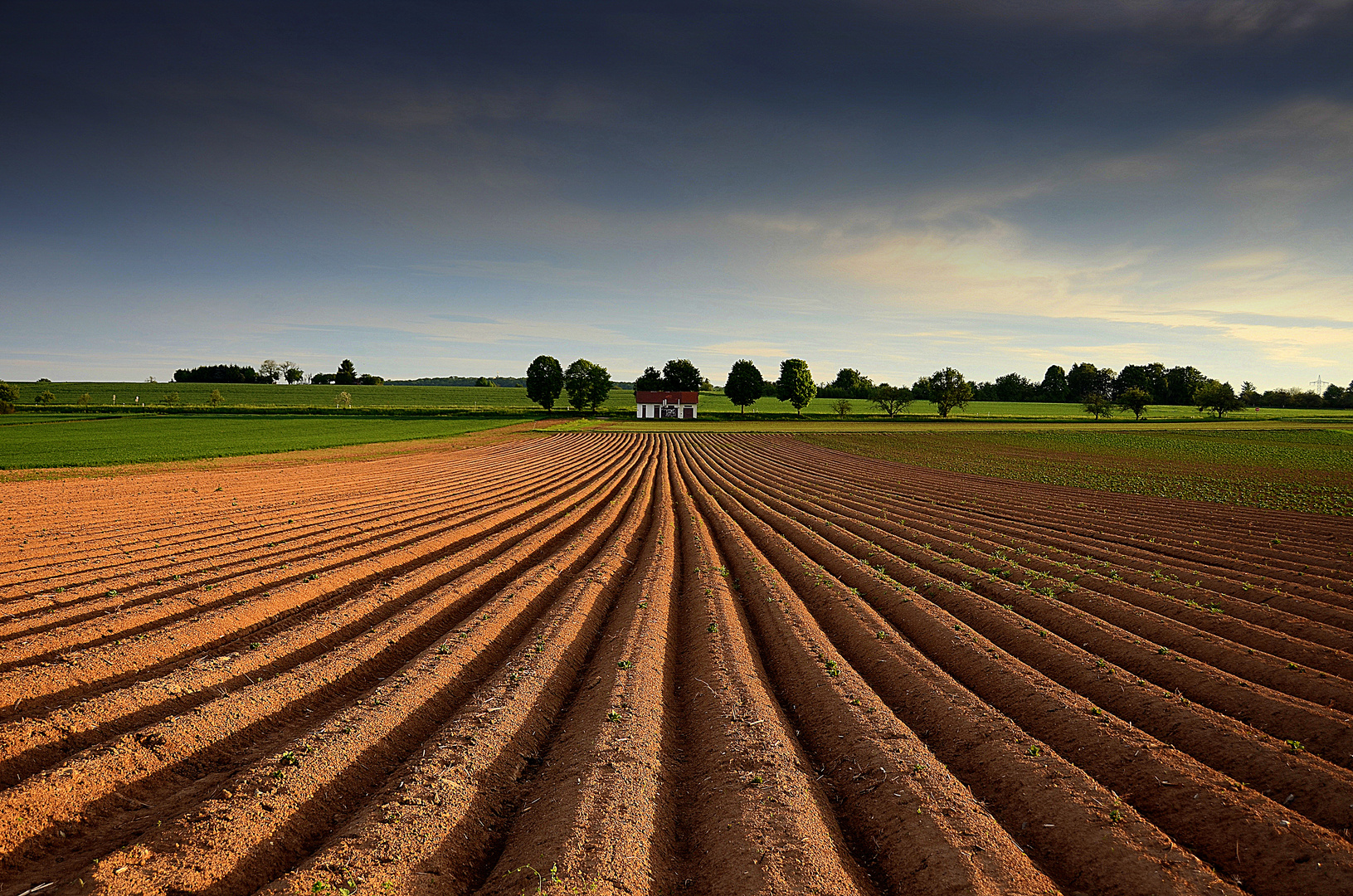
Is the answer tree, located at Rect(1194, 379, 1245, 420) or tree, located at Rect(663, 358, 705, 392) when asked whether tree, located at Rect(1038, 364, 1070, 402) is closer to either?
tree, located at Rect(1194, 379, 1245, 420)

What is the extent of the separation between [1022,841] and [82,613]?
1129 cm

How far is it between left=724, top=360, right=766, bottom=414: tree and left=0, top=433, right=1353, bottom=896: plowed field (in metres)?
88.9

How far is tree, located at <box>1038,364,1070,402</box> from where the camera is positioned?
501 feet

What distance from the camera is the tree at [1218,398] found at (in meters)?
95.9

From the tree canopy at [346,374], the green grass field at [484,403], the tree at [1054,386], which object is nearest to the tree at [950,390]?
the green grass field at [484,403]

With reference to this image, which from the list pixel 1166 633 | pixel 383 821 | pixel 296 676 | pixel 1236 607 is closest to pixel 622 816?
pixel 383 821

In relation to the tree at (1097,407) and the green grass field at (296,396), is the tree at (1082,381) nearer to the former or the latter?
the tree at (1097,407)

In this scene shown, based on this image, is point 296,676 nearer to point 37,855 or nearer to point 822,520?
point 37,855

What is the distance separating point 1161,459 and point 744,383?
66.7 meters

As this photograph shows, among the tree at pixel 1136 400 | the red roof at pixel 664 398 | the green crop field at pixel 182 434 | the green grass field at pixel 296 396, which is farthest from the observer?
the green grass field at pixel 296 396

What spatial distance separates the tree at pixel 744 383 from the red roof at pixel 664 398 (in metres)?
12.3

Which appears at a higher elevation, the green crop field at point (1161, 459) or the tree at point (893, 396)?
the tree at point (893, 396)

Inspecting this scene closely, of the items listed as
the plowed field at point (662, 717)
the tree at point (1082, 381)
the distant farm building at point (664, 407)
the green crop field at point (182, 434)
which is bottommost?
the plowed field at point (662, 717)

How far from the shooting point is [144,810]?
15.6ft
